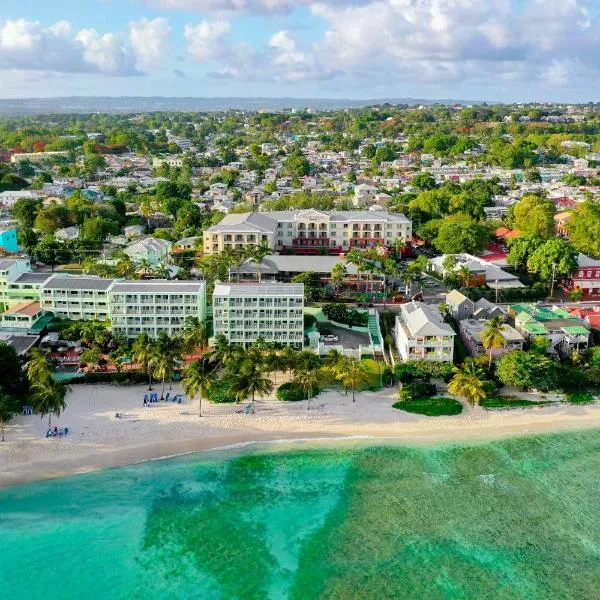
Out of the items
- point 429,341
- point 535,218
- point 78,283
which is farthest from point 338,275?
point 535,218

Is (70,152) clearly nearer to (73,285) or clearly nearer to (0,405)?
(73,285)

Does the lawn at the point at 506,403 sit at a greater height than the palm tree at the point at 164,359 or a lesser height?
lesser

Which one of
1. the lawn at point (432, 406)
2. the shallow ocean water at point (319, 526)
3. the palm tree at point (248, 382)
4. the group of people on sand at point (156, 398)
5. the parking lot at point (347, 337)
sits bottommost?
the shallow ocean water at point (319, 526)

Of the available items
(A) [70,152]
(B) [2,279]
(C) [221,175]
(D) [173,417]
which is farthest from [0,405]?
(A) [70,152]

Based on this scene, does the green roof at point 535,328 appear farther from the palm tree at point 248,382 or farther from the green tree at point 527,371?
the palm tree at point 248,382

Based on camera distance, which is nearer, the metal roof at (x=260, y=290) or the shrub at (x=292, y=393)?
the shrub at (x=292, y=393)

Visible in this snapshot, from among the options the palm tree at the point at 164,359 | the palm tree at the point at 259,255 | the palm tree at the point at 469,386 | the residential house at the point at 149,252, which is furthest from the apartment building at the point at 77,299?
the palm tree at the point at 469,386
